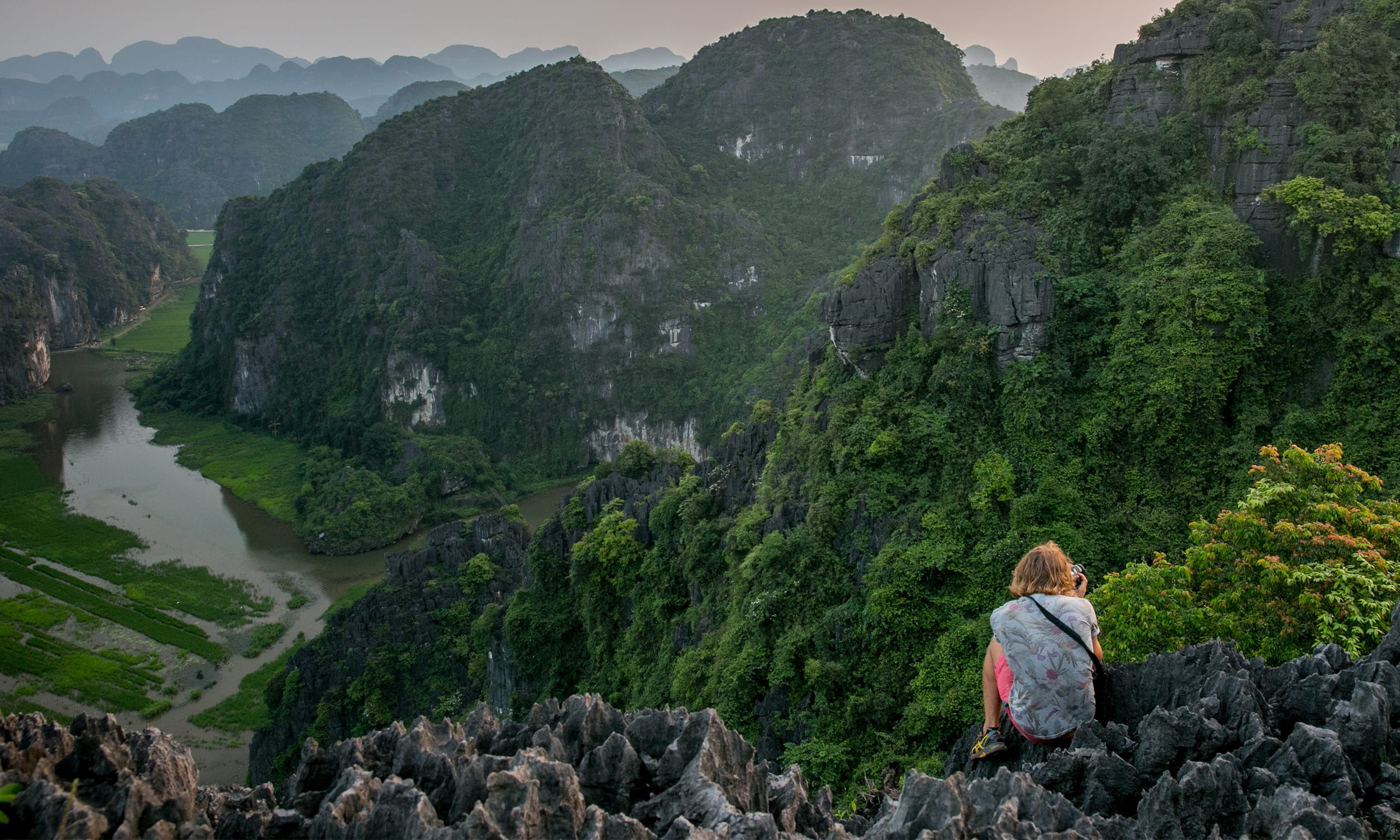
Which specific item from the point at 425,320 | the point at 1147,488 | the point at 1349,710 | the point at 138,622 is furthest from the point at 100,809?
the point at 425,320

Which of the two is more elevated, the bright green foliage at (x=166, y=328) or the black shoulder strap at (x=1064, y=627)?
the bright green foliage at (x=166, y=328)

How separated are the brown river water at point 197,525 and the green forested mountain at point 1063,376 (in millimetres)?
20742

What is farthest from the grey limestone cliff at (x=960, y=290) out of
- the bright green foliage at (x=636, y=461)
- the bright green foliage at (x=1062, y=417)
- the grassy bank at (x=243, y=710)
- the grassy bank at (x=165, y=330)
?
the grassy bank at (x=165, y=330)

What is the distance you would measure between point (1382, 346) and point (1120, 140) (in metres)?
7.08

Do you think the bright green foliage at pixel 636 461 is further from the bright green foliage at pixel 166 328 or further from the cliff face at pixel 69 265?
the bright green foliage at pixel 166 328

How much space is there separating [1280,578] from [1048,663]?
422cm

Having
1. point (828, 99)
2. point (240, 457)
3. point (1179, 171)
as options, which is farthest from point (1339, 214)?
point (828, 99)

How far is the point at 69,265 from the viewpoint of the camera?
9756cm

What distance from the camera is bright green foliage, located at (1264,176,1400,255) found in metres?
15.0

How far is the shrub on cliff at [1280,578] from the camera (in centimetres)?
848

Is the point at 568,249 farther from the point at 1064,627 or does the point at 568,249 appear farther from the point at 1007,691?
the point at 1064,627

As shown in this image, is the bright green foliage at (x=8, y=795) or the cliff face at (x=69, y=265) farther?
the cliff face at (x=69, y=265)

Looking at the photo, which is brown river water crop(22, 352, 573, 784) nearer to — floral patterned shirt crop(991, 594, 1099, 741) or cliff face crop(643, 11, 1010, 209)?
floral patterned shirt crop(991, 594, 1099, 741)

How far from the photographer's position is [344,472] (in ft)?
178
